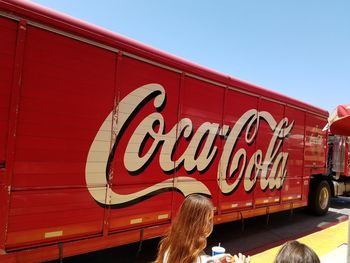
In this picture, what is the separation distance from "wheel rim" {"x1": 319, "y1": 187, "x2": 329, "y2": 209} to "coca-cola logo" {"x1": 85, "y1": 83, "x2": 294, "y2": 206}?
3064 millimetres

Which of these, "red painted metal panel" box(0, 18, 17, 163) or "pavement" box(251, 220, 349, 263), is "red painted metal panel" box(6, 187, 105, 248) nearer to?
"red painted metal panel" box(0, 18, 17, 163)

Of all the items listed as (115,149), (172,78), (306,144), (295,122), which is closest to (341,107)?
(172,78)

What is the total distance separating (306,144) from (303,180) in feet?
3.06

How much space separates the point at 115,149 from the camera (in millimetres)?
5285

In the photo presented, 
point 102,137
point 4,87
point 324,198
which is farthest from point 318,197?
point 4,87

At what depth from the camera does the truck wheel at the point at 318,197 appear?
37.4 ft

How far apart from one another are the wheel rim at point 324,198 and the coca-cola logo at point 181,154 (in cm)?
306

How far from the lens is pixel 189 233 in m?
2.51

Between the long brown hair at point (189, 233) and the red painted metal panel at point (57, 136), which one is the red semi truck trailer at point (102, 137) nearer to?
the red painted metal panel at point (57, 136)

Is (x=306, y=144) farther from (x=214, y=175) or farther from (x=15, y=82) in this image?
(x=15, y=82)

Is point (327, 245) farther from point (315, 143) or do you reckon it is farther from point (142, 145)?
point (142, 145)

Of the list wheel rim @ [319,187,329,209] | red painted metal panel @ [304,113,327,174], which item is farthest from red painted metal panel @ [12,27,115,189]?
wheel rim @ [319,187,329,209]

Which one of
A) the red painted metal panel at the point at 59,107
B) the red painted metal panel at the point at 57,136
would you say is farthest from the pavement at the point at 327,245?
the red painted metal panel at the point at 59,107

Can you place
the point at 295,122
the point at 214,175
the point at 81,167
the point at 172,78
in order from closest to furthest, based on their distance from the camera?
the point at 81,167 < the point at 172,78 < the point at 214,175 < the point at 295,122
